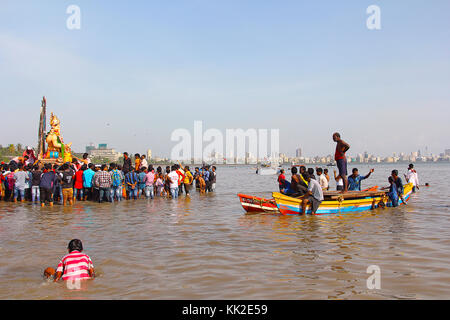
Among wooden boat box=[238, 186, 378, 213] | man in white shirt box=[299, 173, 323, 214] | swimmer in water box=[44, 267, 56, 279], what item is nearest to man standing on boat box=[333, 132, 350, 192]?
man in white shirt box=[299, 173, 323, 214]

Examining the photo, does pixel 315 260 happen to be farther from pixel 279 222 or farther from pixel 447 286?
pixel 279 222

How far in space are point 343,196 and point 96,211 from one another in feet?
33.2

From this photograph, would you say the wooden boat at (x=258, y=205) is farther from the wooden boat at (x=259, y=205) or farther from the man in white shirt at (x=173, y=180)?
the man in white shirt at (x=173, y=180)

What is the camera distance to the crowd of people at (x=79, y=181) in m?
16.0

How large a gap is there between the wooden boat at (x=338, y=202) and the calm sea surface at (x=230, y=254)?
1.57 feet

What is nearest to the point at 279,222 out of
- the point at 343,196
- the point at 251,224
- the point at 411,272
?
the point at 251,224

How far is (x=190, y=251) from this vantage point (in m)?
8.38

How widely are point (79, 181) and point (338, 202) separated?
12.4m

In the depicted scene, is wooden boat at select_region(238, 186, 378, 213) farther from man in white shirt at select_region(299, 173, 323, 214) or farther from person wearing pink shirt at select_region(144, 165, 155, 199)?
person wearing pink shirt at select_region(144, 165, 155, 199)

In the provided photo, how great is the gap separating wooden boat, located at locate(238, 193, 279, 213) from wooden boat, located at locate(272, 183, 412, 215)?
2.05 ft

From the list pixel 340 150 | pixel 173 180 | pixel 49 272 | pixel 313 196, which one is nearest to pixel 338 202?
pixel 313 196

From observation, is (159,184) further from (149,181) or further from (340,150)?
(340,150)

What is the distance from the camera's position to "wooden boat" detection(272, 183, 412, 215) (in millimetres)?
13531

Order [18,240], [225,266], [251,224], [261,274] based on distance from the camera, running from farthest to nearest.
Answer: [251,224]
[18,240]
[225,266]
[261,274]
